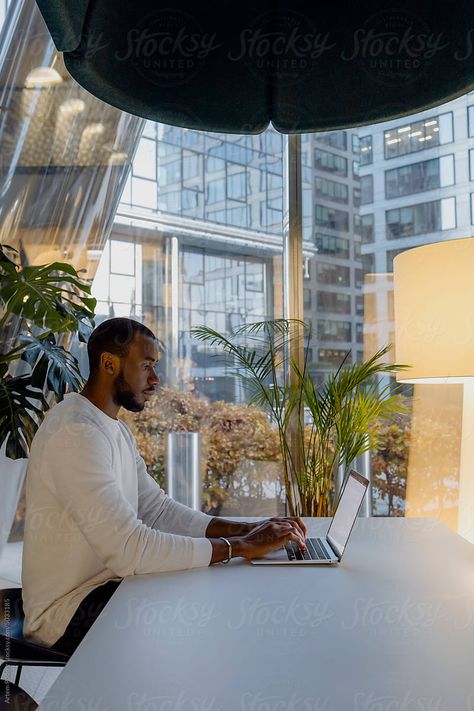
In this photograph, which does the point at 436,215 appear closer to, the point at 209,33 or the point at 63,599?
the point at 209,33

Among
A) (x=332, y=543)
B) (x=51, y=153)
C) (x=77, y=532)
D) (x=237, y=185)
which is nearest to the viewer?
(x=77, y=532)

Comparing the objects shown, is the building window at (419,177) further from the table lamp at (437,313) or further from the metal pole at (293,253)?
the table lamp at (437,313)

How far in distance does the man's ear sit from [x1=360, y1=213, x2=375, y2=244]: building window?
2496 millimetres

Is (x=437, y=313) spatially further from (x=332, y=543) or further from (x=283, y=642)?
(x=283, y=642)

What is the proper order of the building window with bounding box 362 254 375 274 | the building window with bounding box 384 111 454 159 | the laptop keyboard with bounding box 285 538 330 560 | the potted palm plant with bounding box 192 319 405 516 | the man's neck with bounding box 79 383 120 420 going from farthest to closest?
the building window with bounding box 362 254 375 274, the building window with bounding box 384 111 454 159, the potted palm plant with bounding box 192 319 405 516, the man's neck with bounding box 79 383 120 420, the laptop keyboard with bounding box 285 538 330 560

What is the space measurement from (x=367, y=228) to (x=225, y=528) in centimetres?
260

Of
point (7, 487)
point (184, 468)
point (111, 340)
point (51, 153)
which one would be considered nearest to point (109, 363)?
point (111, 340)

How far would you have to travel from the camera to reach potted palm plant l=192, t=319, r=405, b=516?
3787 mm

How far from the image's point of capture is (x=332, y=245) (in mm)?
4176

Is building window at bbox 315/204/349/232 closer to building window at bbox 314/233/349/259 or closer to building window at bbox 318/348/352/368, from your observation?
building window at bbox 314/233/349/259

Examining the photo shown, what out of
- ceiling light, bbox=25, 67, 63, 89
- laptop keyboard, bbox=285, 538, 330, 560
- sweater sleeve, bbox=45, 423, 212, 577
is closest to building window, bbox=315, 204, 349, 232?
ceiling light, bbox=25, 67, 63, 89

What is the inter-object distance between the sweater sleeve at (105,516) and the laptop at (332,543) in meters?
0.20

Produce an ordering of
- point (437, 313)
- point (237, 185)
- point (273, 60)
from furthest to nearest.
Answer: point (237, 185) → point (437, 313) → point (273, 60)

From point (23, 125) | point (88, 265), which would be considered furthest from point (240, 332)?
point (23, 125)
